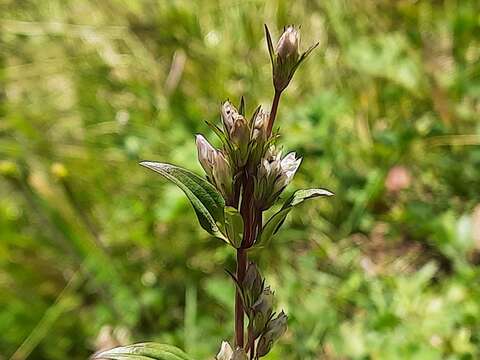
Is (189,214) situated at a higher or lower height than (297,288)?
higher

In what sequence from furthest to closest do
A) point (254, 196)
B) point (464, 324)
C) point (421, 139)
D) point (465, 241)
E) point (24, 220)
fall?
1. point (24, 220)
2. point (421, 139)
3. point (465, 241)
4. point (464, 324)
5. point (254, 196)

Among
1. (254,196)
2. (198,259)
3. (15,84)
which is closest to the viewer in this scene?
(254,196)

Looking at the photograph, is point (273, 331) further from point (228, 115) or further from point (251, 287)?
point (228, 115)

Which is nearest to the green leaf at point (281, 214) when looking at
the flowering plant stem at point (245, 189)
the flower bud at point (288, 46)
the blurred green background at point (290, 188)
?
the flowering plant stem at point (245, 189)

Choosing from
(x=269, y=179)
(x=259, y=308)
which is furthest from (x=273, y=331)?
(x=269, y=179)

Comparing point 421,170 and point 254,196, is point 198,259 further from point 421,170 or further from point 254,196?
point 254,196

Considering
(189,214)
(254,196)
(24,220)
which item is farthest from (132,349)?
(24,220)

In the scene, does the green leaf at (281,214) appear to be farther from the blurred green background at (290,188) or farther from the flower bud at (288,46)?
the blurred green background at (290,188)
